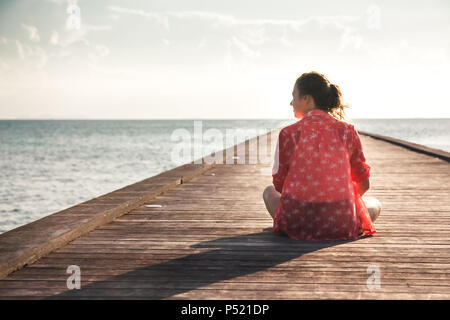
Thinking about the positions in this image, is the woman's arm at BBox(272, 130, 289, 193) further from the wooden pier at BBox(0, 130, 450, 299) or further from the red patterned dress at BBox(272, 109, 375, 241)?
the wooden pier at BBox(0, 130, 450, 299)

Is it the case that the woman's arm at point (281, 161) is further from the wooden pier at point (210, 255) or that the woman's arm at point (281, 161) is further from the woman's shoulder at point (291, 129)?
the wooden pier at point (210, 255)

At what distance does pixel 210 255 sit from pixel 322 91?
1371 millimetres

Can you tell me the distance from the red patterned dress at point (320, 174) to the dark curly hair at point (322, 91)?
0.26ft

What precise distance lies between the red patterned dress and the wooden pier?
15cm

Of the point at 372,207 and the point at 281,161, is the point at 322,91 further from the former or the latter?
the point at 372,207

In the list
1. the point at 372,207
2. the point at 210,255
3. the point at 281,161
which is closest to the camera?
the point at 210,255

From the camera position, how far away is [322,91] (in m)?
3.38

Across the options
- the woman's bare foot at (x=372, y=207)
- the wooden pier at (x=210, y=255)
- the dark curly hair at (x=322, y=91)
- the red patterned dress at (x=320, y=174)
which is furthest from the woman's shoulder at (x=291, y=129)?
the woman's bare foot at (x=372, y=207)

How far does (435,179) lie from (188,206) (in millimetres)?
4169

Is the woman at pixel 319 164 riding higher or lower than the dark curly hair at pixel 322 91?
lower

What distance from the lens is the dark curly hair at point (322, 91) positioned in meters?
3.35

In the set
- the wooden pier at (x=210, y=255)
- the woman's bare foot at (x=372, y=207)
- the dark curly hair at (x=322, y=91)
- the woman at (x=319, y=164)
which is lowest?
the wooden pier at (x=210, y=255)

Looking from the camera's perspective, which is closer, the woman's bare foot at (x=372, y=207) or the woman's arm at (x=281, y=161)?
the woman's arm at (x=281, y=161)

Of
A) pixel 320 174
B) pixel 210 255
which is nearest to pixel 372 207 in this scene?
pixel 320 174
